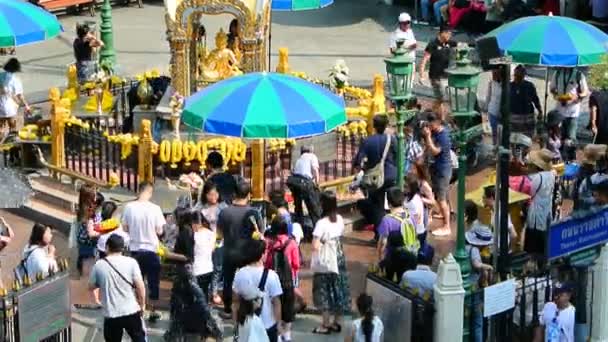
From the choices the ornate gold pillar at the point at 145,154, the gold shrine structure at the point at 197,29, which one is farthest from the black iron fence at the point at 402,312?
the gold shrine structure at the point at 197,29

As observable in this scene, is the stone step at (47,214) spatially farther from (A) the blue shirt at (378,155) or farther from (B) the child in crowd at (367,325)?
(B) the child in crowd at (367,325)

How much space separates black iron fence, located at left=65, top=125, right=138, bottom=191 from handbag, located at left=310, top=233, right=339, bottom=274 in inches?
184

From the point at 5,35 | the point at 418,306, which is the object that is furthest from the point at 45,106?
the point at 418,306

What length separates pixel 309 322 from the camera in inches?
643

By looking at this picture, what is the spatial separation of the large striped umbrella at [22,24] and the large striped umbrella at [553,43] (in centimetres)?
591

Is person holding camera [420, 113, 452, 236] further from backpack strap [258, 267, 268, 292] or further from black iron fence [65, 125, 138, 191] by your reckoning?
backpack strap [258, 267, 268, 292]

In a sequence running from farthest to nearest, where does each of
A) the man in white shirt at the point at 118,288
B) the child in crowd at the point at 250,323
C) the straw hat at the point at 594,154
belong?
the straw hat at the point at 594,154
the man in white shirt at the point at 118,288
the child in crowd at the point at 250,323

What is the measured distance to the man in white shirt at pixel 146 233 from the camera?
16.2 meters

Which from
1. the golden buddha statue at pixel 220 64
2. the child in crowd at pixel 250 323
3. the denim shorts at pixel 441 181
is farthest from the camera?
the golden buddha statue at pixel 220 64

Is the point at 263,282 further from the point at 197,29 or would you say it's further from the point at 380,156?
the point at 197,29

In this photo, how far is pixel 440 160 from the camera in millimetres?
19156

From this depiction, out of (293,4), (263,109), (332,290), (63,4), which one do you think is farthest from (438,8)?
(332,290)

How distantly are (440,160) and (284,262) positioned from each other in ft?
14.5

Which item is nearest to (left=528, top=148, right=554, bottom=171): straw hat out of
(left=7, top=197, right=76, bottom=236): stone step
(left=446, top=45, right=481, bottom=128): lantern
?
(left=446, top=45, right=481, bottom=128): lantern
